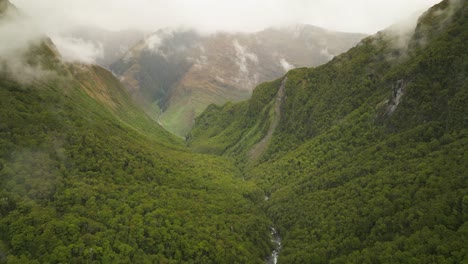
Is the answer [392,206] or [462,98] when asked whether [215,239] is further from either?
[462,98]

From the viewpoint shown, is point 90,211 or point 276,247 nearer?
point 90,211

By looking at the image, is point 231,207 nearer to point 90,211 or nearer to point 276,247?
point 276,247

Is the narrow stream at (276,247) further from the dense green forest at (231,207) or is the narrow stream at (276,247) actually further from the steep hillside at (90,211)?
the steep hillside at (90,211)

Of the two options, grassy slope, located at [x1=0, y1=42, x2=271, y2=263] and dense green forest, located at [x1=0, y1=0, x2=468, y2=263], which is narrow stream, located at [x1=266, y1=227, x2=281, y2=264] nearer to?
dense green forest, located at [x1=0, y1=0, x2=468, y2=263]

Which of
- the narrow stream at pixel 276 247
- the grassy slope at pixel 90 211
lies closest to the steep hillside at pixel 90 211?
the grassy slope at pixel 90 211

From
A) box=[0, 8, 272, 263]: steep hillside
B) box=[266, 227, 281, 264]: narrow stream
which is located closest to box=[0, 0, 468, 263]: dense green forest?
box=[0, 8, 272, 263]: steep hillside

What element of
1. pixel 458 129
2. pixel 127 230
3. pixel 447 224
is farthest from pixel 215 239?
pixel 458 129

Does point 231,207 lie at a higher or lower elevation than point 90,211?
lower

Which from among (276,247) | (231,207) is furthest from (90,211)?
(276,247)
